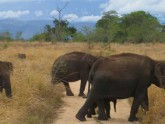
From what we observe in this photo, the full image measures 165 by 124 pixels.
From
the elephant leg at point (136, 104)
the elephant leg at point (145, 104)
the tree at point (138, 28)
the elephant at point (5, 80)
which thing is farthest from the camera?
the tree at point (138, 28)

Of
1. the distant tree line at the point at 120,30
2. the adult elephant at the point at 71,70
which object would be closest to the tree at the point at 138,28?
the distant tree line at the point at 120,30

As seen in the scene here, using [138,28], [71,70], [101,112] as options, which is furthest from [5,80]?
[138,28]

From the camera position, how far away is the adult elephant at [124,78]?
10.3 m

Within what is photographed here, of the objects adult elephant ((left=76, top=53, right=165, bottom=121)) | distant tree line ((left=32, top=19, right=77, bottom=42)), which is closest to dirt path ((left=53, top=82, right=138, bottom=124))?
adult elephant ((left=76, top=53, right=165, bottom=121))

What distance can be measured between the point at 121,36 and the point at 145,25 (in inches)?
216

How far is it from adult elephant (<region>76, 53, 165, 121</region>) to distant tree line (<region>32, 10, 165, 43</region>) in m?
32.5

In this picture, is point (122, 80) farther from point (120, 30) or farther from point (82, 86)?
point (120, 30)

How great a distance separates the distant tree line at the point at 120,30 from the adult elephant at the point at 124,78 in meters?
32.5

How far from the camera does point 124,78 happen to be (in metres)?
10.3

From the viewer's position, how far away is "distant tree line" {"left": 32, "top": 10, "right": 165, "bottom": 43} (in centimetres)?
5639

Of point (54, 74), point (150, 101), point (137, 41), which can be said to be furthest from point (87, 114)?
point (137, 41)

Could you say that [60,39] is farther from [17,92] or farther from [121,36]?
[17,92]

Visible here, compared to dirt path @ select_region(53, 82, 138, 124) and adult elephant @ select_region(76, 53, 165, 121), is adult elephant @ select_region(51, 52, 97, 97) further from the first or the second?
adult elephant @ select_region(76, 53, 165, 121)

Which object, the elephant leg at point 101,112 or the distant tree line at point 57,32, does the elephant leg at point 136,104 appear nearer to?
the elephant leg at point 101,112
